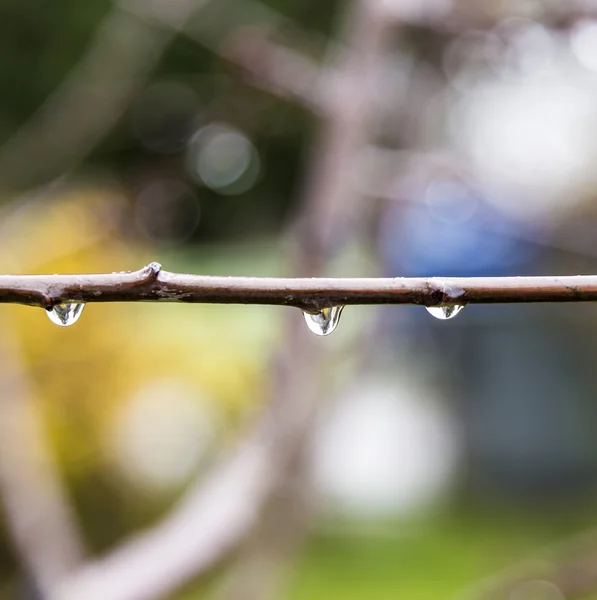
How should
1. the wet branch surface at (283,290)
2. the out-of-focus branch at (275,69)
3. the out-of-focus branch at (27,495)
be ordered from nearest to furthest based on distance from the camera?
the wet branch surface at (283,290)
the out-of-focus branch at (27,495)
the out-of-focus branch at (275,69)

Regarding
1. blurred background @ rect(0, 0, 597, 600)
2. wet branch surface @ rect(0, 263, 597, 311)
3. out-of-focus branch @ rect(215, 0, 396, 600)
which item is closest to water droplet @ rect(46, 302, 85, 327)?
wet branch surface @ rect(0, 263, 597, 311)

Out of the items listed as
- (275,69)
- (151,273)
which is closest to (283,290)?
(151,273)

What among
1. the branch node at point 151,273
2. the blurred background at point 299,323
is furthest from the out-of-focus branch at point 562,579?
the branch node at point 151,273

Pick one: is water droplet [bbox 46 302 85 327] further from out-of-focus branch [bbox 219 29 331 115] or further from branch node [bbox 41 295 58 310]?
out-of-focus branch [bbox 219 29 331 115]

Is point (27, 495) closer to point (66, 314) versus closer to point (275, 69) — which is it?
point (275, 69)

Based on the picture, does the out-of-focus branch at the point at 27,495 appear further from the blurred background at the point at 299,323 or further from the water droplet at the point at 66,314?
the water droplet at the point at 66,314

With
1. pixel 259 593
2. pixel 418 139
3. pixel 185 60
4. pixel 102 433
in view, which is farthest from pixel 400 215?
pixel 185 60

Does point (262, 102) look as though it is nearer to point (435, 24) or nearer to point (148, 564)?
point (435, 24)
